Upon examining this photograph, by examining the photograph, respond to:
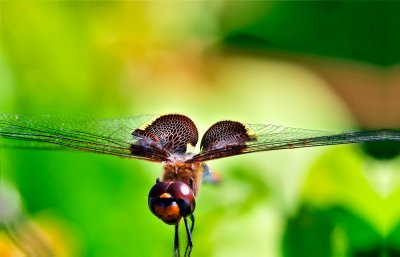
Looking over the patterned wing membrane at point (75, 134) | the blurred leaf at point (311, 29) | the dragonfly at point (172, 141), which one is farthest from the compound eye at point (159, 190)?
the blurred leaf at point (311, 29)

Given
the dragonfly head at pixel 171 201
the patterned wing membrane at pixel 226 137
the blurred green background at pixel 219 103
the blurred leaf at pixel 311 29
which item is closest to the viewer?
the dragonfly head at pixel 171 201

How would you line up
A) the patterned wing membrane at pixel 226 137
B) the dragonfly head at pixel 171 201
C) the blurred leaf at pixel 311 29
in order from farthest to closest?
the blurred leaf at pixel 311 29 → the patterned wing membrane at pixel 226 137 → the dragonfly head at pixel 171 201

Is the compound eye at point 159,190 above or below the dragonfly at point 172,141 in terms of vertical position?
below

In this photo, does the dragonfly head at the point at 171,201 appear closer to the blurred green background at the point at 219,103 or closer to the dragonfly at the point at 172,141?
the dragonfly at the point at 172,141

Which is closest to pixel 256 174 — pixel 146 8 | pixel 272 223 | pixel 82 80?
pixel 272 223

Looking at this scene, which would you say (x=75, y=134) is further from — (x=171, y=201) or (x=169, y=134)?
(x=171, y=201)

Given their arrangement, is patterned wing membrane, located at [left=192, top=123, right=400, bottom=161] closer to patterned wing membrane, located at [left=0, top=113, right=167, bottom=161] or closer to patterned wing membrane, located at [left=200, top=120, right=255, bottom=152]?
patterned wing membrane, located at [left=200, top=120, right=255, bottom=152]
